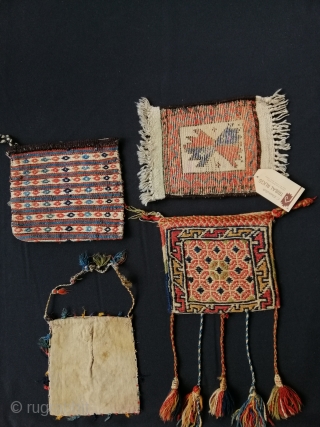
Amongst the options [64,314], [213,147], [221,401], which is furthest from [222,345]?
[213,147]

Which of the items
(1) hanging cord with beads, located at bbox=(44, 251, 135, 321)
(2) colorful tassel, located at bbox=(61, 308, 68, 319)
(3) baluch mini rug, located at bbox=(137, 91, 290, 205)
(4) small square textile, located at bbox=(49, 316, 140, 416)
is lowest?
(4) small square textile, located at bbox=(49, 316, 140, 416)

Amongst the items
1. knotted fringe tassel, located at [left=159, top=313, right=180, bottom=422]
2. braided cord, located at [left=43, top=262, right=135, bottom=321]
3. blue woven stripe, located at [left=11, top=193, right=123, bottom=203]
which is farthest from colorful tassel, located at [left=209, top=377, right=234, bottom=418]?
blue woven stripe, located at [left=11, top=193, right=123, bottom=203]

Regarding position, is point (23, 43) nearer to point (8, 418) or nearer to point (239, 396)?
point (8, 418)

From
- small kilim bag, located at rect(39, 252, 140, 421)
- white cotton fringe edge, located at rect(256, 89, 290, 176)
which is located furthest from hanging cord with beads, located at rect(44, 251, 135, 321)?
white cotton fringe edge, located at rect(256, 89, 290, 176)

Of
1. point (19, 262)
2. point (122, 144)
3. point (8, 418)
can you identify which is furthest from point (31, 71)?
point (8, 418)

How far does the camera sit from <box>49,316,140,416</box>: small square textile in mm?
1342

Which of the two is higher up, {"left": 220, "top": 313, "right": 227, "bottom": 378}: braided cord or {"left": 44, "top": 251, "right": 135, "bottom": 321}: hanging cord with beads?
{"left": 44, "top": 251, "right": 135, "bottom": 321}: hanging cord with beads

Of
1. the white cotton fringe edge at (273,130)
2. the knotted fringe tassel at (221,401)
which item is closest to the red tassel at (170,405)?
the knotted fringe tassel at (221,401)

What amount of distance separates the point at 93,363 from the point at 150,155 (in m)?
0.69

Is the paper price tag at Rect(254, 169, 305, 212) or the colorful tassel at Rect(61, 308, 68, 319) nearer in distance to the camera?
the paper price tag at Rect(254, 169, 305, 212)

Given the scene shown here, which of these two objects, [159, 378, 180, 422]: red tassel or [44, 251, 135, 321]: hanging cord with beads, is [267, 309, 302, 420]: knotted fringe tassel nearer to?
[159, 378, 180, 422]: red tassel

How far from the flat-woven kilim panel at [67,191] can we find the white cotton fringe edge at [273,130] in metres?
0.47

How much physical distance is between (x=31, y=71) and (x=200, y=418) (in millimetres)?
1274

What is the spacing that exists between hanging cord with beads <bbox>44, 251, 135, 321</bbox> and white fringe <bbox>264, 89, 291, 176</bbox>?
1.88ft
